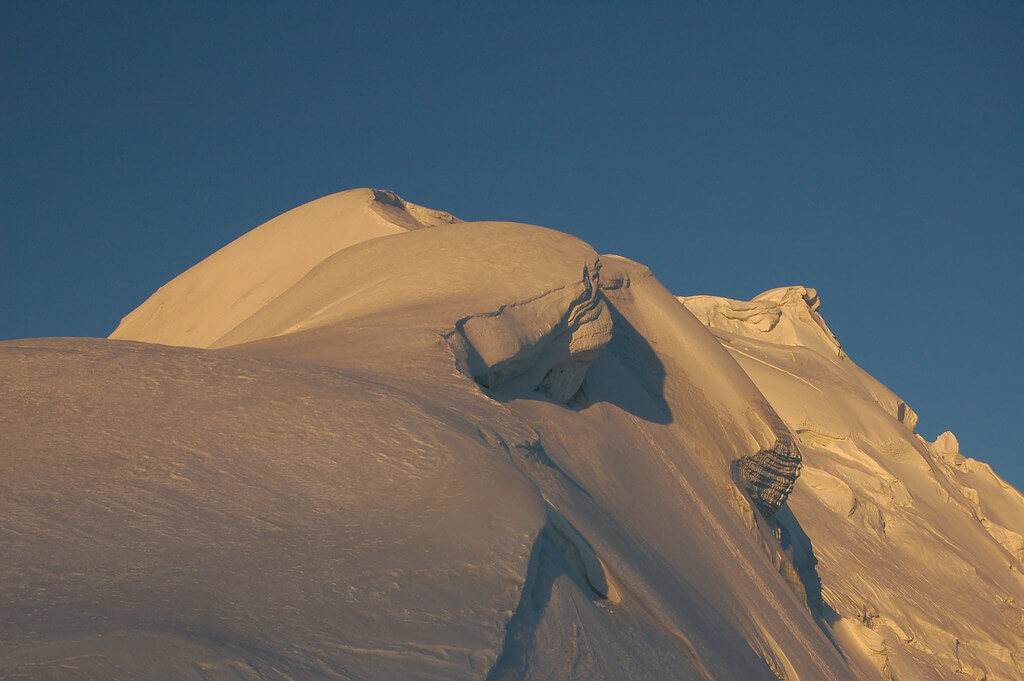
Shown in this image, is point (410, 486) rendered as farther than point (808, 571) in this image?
No

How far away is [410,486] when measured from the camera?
4.35 m

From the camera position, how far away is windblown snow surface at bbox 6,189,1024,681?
3.29 meters

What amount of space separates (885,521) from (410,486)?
1251 centimetres

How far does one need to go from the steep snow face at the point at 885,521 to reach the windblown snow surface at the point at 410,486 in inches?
29.8

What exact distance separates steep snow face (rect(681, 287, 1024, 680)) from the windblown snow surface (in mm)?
758

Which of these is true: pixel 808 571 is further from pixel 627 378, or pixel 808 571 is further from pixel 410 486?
pixel 410 486

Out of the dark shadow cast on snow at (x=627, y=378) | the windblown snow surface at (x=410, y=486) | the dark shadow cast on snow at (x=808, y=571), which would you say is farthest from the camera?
the dark shadow cast on snow at (x=808, y=571)

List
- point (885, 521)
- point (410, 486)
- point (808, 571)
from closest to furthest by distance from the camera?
point (410, 486)
point (808, 571)
point (885, 521)

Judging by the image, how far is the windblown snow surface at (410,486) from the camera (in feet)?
10.8

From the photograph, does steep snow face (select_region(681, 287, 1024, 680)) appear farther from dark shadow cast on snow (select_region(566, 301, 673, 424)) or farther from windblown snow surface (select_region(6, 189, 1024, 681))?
dark shadow cast on snow (select_region(566, 301, 673, 424))

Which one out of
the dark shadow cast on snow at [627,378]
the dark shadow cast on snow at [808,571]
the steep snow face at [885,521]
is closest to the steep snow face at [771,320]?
the steep snow face at [885,521]

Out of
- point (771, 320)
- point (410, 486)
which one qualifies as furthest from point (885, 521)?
point (410, 486)

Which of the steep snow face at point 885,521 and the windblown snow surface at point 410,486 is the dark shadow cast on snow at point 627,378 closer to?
the windblown snow surface at point 410,486

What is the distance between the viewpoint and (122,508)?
3.80m
